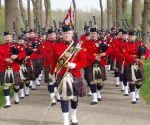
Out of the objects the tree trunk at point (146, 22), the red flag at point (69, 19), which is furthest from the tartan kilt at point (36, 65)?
the tree trunk at point (146, 22)

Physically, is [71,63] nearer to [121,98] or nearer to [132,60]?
[132,60]

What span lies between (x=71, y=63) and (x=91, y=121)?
1.51 m

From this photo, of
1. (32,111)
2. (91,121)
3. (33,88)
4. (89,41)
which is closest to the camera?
(91,121)

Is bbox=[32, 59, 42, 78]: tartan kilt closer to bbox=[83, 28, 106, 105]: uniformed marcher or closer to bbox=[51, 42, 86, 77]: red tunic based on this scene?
bbox=[83, 28, 106, 105]: uniformed marcher

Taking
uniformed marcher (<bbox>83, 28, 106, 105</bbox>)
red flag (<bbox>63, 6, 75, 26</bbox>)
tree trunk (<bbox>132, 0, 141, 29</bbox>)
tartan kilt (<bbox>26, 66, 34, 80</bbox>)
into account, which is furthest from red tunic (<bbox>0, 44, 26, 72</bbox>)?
tree trunk (<bbox>132, 0, 141, 29</bbox>)

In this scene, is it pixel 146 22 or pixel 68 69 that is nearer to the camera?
pixel 68 69

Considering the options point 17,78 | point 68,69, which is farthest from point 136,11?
point 68,69

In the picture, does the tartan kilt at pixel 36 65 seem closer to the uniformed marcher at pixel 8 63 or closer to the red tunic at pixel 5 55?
the uniformed marcher at pixel 8 63

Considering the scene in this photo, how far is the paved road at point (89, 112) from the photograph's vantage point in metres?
9.62

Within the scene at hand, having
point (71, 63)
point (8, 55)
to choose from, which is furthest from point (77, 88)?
point (8, 55)

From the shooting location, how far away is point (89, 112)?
10.8 metres

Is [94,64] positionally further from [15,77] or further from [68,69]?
[68,69]

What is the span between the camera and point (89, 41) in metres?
12.5

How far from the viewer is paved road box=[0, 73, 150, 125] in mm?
9617
